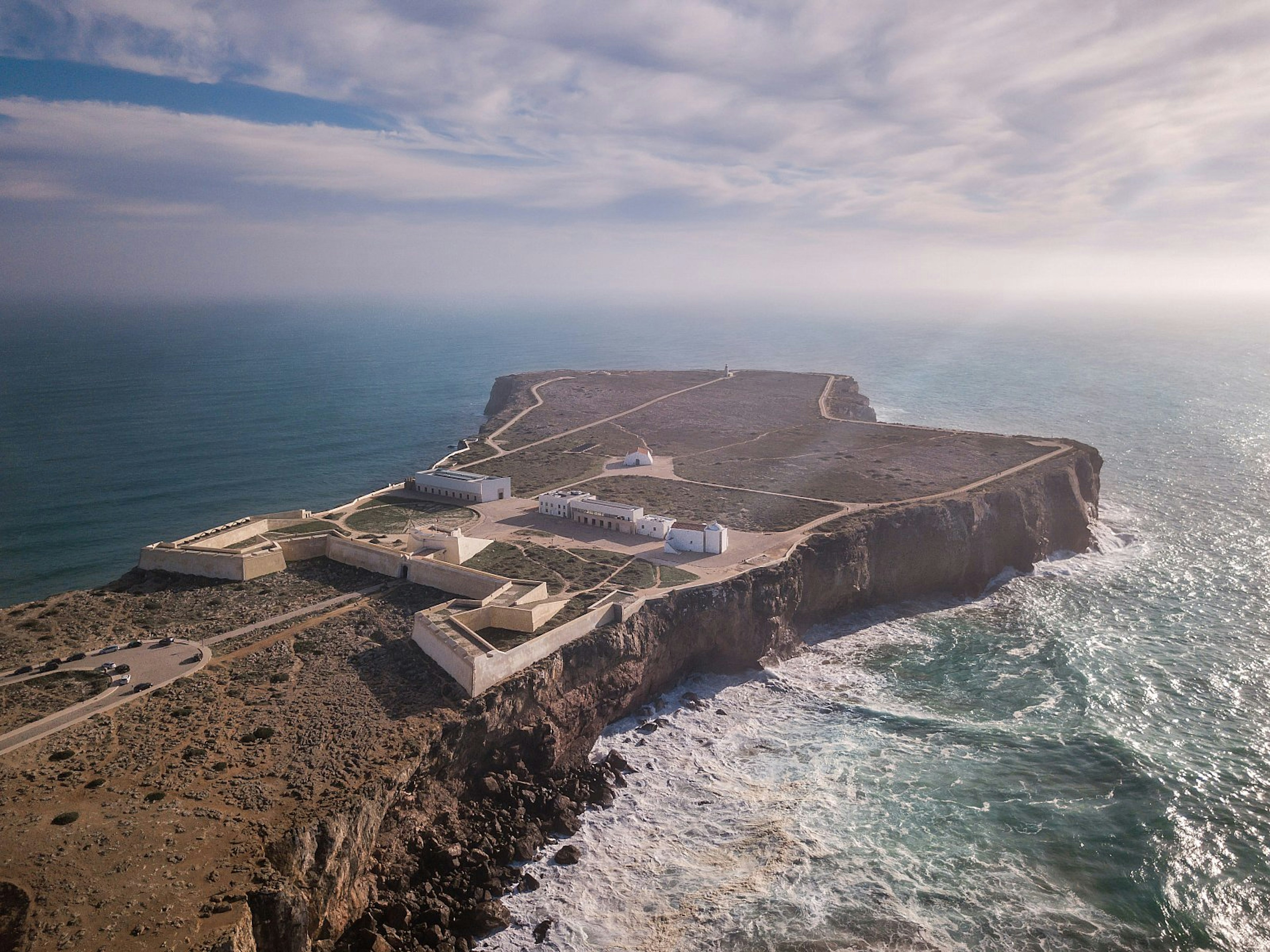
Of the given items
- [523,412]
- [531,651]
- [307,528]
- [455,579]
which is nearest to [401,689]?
[531,651]

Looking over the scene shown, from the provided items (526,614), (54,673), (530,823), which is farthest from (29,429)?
(530,823)

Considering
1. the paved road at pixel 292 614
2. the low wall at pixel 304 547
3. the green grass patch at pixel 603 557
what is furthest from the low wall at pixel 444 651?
the low wall at pixel 304 547

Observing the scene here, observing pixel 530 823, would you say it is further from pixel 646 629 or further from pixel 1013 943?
pixel 1013 943

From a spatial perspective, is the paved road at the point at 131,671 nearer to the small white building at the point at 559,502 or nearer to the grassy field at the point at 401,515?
the grassy field at the point at 401,515

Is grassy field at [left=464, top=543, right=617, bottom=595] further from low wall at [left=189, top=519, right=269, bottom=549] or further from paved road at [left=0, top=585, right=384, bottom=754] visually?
low wall at [left=189, top=519, right=269, bottom=549]

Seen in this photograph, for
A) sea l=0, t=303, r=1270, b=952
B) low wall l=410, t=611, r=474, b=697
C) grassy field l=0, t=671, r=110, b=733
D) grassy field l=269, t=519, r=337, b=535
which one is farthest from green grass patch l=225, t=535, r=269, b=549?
low wall l=410, t=611, r=474, b=697

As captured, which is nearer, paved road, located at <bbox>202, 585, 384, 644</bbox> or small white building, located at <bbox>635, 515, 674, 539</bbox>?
paved road, located at <bbox>202, 585, 384, 644</bbox>
